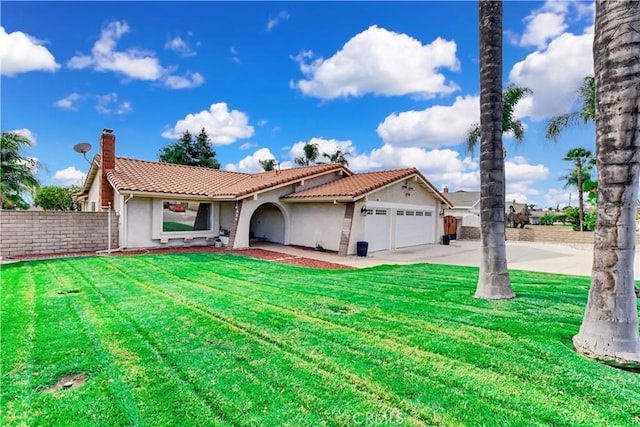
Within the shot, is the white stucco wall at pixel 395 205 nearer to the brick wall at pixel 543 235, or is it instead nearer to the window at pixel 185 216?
the brick wall at pixel 543 235

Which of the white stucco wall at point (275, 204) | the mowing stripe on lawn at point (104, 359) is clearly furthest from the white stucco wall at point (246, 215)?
the mowing stripe on lawn at point (104, 359)

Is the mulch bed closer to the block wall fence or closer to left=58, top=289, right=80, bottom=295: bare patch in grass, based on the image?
left=58, top=289, right=80, bottom=295: bare patch in grass

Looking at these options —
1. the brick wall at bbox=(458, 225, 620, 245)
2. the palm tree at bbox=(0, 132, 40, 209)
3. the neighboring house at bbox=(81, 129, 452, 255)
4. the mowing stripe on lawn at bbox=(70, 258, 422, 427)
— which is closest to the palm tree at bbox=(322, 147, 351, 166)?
the brick wall at bbox=(458, 225, 620, 245)

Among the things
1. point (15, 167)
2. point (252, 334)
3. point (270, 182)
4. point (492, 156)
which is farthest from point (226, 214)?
point (492, 156)

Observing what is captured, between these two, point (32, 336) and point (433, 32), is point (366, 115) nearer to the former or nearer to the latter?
point (433, 32)

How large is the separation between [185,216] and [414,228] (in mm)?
14323

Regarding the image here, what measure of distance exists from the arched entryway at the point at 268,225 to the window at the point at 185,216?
3.38 metres

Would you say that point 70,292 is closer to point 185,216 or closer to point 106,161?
point 185,216

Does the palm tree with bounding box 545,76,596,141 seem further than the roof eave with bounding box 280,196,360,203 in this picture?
No

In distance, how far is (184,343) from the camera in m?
5.04

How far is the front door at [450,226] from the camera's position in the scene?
25938mm

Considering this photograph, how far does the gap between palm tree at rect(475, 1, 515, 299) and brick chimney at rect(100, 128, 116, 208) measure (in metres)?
18.0

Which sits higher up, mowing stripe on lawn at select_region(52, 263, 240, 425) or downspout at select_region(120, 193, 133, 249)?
downspout at select_region(120, 193, 133, 249)

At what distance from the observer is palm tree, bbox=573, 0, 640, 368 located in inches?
166
